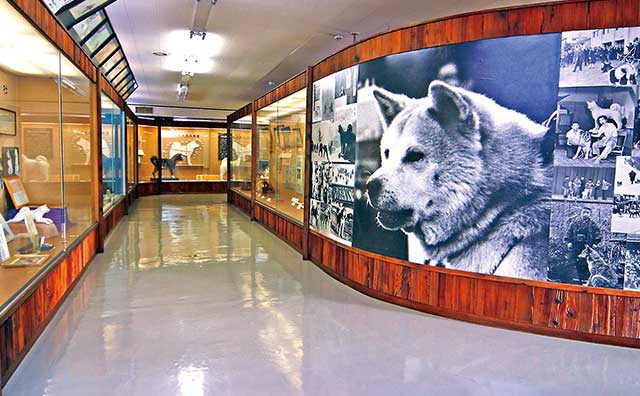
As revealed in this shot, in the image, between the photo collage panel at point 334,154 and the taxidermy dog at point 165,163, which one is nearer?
the photo collage panel at point 334,154

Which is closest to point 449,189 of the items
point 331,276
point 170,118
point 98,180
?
point 331,276

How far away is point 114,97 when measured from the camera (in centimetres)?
988

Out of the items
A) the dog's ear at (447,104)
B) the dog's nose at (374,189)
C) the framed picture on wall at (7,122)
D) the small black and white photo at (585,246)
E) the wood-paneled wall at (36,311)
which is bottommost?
the wood-paneled wall at (36,311)

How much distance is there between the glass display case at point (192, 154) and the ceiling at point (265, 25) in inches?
258

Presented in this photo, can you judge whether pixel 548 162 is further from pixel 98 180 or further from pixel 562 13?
pixel 98 180

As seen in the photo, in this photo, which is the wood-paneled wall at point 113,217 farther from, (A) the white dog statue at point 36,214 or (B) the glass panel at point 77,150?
(A) the white dog statue at point 36,214

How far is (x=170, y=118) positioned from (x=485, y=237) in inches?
657

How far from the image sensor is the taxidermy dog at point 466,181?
389cm

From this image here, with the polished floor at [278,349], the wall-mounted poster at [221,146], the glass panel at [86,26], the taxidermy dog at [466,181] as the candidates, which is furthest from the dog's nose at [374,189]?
the wall-mounted poster at [221,146]

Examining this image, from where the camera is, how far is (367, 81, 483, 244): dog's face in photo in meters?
4.14

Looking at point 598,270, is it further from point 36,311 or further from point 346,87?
point 36,311

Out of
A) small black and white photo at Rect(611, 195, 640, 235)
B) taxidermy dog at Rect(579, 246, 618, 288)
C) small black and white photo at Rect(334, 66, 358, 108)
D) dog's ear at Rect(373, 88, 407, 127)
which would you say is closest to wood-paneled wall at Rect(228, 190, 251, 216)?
small black and white photo at Rect(334, 66, 358, 108)

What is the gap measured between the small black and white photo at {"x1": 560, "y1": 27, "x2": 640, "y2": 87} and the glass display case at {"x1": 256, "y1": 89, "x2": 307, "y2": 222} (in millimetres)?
3893

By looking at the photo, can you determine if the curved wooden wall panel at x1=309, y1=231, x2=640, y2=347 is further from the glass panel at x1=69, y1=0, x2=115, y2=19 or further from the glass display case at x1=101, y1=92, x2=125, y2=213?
the glass display case at x1=101, y1=92, x2=125, y2=213
